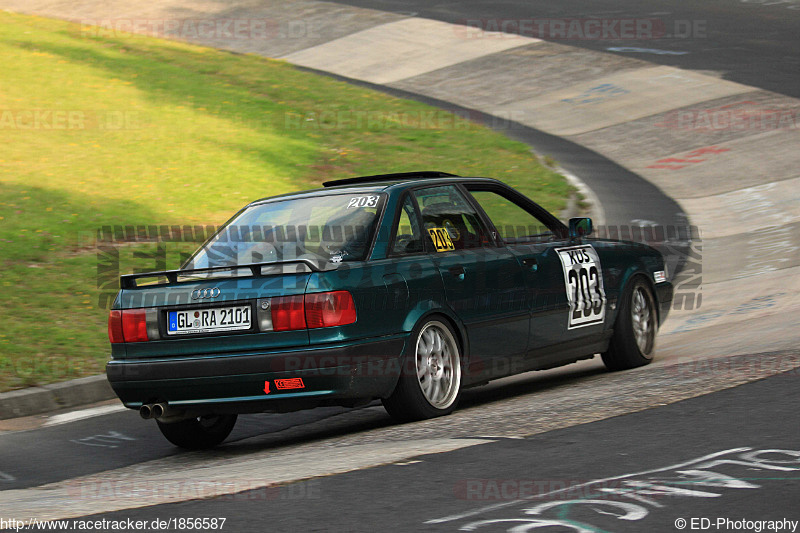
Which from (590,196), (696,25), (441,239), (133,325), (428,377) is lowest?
(428,377)

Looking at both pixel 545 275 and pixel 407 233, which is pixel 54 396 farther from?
pixel 545 275

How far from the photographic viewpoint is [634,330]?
8633 mm

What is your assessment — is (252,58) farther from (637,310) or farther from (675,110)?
(637,310)

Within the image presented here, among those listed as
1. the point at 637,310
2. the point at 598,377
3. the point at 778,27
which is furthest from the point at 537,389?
the point at 778,27

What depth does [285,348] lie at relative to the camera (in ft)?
20.5

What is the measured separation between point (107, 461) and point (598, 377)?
3.75 m

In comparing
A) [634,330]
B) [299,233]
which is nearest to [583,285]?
[634,330]

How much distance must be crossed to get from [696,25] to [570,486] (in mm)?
26896

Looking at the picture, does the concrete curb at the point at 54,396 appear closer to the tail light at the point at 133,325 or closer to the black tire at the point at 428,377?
the tail light at the point at 133,325

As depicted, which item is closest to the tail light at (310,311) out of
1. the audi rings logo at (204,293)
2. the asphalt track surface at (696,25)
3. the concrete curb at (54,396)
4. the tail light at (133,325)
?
the audi rings logo at (204,293)

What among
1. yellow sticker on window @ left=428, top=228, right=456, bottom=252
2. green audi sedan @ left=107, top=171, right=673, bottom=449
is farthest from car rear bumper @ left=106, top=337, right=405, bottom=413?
yellow sticker on window @ left=428, top=228, right=456, bottom=252

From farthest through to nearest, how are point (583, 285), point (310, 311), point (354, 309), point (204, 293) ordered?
1. point (583, 285)
2. point (204, 293)
3. point (354, 309)
4. point (310, 311)

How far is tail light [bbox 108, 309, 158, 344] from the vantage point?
6.60 m

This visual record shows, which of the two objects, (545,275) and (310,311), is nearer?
(310,311)
